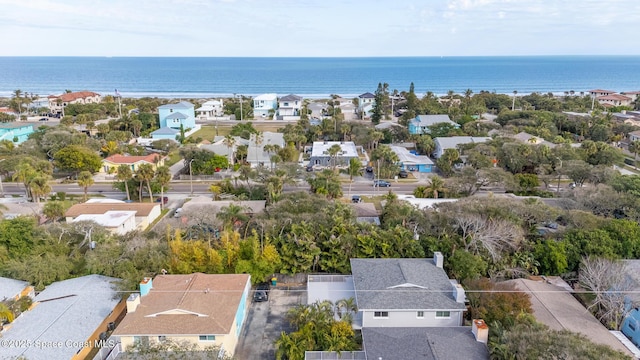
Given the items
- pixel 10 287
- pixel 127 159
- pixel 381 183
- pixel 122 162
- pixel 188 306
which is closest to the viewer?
pixel 188 306

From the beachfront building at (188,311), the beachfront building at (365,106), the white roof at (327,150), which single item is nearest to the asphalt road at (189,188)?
the white roof at (327,150)

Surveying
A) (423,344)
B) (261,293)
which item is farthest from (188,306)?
(423,344)

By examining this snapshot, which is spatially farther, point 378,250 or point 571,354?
point 378,250

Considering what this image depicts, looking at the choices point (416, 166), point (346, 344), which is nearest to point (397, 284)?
point (346, 344)

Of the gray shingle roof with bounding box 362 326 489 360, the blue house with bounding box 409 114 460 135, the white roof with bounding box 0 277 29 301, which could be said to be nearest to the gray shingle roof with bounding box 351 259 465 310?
the gray shingle roof with bounding box 362 326 489 360

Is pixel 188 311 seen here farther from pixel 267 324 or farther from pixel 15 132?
pixel 15 132

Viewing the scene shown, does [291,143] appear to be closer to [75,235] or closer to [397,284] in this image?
[75,235]
